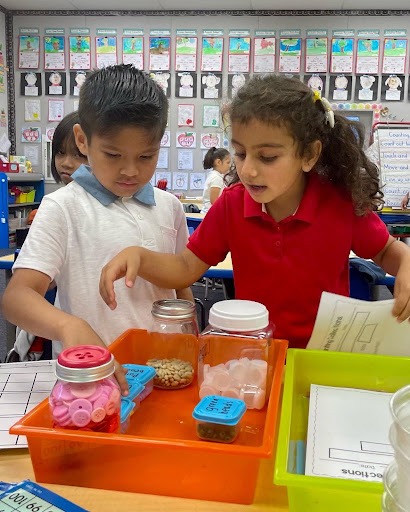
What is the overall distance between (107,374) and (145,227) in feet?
1.90

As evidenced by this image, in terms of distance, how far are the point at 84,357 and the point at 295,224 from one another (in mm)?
630

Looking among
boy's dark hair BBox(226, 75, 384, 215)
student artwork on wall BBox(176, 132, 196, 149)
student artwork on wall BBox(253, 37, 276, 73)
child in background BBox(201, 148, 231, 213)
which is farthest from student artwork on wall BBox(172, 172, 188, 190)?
boy's dark hair BBox(226, 75, 384, 215)

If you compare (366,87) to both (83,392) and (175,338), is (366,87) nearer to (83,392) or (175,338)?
(175,338)

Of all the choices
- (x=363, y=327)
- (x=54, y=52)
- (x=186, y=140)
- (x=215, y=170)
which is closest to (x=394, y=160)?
(x=215, y=170)

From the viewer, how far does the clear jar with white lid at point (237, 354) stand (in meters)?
0.66

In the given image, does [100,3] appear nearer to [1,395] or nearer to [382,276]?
[382,276]

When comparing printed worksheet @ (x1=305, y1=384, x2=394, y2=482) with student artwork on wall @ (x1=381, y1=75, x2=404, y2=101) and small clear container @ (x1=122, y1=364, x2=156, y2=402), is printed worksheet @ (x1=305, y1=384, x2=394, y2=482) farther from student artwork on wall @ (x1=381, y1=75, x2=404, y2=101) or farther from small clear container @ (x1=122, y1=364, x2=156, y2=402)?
student artwork on wall @ (x1=381, y1=75, x2=404, y2=101)

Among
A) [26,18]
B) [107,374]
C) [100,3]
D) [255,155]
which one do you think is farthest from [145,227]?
[26,18]

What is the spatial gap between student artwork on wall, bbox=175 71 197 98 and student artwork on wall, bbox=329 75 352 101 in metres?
1.51

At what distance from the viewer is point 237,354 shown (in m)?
0.70

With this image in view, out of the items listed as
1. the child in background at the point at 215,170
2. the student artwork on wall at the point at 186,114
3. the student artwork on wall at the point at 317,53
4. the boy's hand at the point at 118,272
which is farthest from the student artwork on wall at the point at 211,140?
the boy's hand at the point at 118,272

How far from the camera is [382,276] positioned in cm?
161

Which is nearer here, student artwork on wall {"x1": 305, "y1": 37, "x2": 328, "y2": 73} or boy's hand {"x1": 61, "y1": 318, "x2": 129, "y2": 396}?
boy's hand {"x1": 61, "y1": 318, "x2": 129, "y2": 396}

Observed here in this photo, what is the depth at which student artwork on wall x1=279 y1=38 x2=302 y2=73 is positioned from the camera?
5203 mm
